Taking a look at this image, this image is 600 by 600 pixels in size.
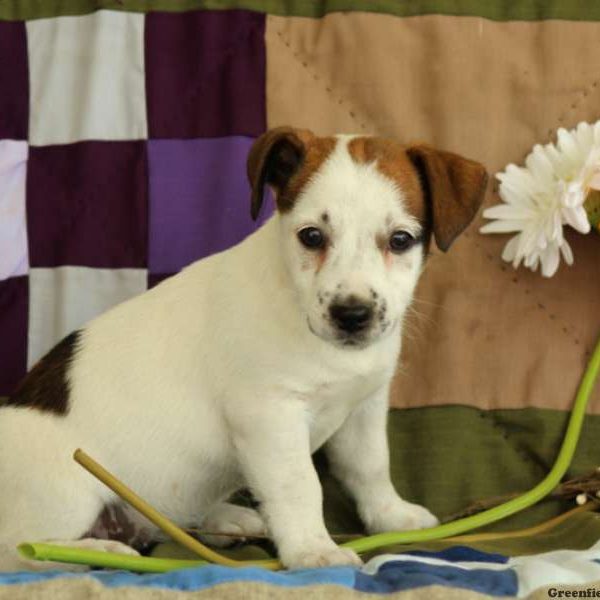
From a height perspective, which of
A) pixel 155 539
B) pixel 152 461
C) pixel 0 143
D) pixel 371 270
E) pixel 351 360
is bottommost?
pixel 155 539

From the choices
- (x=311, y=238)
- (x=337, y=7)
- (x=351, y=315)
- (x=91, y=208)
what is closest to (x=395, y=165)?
(x=311, y=238)

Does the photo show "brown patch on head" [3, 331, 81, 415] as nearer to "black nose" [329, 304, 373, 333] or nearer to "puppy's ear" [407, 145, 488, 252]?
"black nose" [329, 304, 373, 333]

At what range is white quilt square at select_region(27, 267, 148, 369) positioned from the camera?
8.46 feet

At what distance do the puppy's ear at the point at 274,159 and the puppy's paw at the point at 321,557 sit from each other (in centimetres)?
66

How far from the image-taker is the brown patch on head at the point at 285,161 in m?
1.91

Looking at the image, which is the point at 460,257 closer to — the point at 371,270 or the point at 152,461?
the point at 371,270

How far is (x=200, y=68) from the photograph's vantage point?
8.55 feet

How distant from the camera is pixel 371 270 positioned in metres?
1.80

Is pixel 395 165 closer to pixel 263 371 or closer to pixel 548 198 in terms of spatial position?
pixel 263 371

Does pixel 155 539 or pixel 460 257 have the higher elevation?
pixel 460 257

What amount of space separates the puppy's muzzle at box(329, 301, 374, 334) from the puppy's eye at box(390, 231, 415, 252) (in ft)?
0.50

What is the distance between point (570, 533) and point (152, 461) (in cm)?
90

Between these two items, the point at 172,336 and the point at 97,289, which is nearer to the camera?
the point at 172,336

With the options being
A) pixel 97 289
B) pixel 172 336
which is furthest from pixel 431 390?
pixel 97 289
